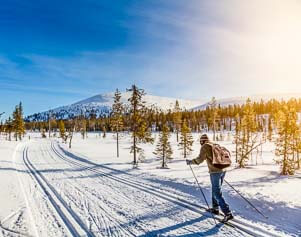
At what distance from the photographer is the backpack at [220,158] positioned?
23.2 ft

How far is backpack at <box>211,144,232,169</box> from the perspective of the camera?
23.2 feet

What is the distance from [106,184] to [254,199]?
6742 millimetres

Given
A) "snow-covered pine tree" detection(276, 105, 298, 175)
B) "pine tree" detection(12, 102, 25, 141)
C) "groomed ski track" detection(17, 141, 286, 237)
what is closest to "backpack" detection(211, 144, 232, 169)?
"groomed ski track" detection(17, 141, 286, 237)

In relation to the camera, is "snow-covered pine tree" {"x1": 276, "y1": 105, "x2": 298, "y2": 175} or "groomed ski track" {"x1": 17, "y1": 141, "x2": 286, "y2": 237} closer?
"groomed ski track" {"x1": 17, "y1": 141, "x2": 286, "y2": 237}

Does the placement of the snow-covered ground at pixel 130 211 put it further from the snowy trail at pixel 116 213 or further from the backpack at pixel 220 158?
the backpack at pixel 220 158

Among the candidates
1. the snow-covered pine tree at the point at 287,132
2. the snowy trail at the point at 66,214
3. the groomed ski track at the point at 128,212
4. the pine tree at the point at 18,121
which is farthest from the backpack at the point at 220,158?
the pine tree at the point at 18,121

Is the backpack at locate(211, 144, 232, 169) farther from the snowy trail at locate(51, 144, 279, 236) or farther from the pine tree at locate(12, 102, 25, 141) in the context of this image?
the pine tree at locate(12, 102, 25, 141)

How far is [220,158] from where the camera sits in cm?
711

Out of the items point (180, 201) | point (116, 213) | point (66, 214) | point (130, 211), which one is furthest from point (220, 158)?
point (66, 214)

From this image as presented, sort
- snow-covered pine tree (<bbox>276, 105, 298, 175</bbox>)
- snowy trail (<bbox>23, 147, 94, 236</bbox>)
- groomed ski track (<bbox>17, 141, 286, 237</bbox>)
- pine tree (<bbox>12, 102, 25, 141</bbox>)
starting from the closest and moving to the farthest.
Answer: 1. groomed ski track (<bbox>17, 141, 286, 237</bbox>)
2. snowy trail (<bbox>23, 147, 94, 236</bbox>)
3. snow-covered pine tree (<bbox>276, 105, 298, 175</bbox>)
4. pine tree (<bbox>12, 102, 25, 141</bbox>)

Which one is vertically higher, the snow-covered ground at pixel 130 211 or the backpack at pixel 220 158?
the backpack at pixel 220 158

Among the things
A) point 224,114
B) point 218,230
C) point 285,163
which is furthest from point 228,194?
point 224,114

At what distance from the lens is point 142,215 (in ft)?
24.7

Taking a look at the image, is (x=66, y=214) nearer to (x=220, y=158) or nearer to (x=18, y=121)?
(x=220, y=158)
